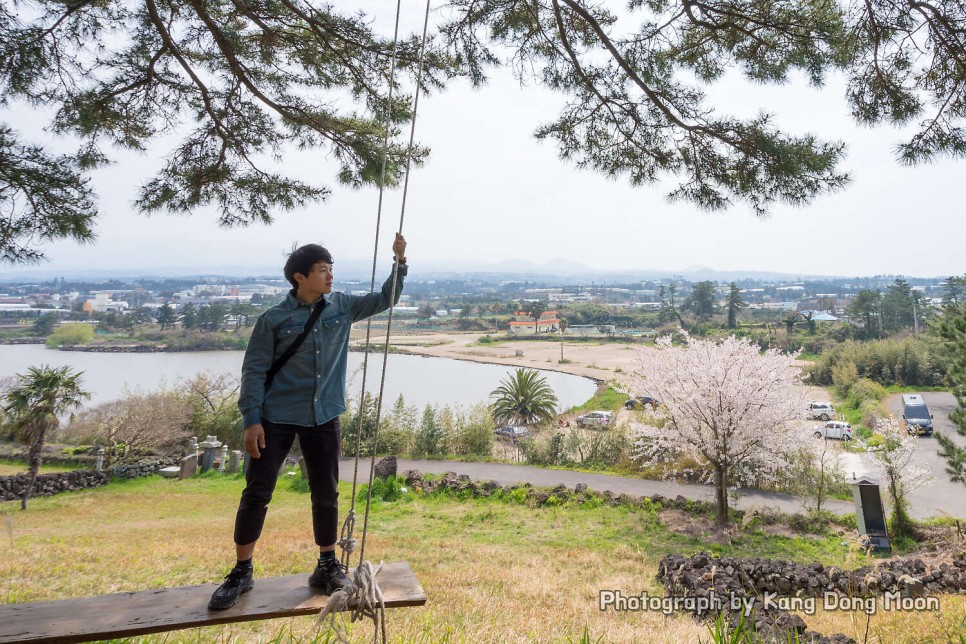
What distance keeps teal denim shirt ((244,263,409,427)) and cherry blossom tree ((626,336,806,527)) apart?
8413 millimetres

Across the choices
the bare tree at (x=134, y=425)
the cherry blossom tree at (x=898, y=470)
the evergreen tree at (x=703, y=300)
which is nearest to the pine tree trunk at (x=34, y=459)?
the bare tree at (x=134, y=425)

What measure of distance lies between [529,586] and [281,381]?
423 centimetres

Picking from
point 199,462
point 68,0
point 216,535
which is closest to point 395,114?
point 68,0

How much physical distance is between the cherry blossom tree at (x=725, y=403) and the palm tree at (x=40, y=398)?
41.0 feet

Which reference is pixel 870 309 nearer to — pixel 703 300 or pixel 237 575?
pixel 703 300

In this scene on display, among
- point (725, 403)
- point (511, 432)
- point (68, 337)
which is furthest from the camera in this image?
point (68, 337)

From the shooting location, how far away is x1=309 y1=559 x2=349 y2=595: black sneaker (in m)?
1.53

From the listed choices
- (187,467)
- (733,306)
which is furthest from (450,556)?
(733,306)

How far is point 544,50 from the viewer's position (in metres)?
3.33

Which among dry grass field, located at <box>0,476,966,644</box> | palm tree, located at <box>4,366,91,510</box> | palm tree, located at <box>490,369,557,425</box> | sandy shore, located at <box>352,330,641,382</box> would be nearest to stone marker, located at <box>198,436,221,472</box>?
dry grass field, located at <box>0,476,966,644</box>

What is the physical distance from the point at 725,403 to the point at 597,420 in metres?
9.45

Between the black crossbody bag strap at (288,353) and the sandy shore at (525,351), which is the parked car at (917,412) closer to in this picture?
the sandy shore at (525,351)

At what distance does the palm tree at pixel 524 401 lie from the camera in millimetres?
18922

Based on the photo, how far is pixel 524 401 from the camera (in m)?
18.9
